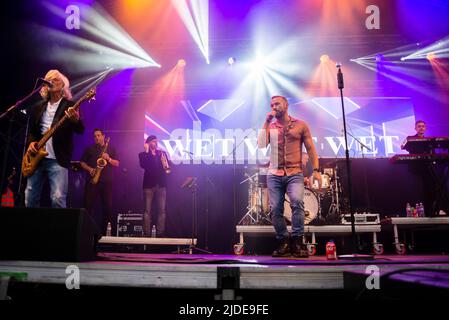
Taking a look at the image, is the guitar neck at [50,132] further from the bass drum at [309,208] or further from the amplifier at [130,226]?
the bass drum at [309,208]

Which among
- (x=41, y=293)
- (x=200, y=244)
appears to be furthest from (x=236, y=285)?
(x=200, y=244)

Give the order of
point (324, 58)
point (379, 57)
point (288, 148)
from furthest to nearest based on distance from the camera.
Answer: point (324, 58) < point (379, 57) < point (288, 148)

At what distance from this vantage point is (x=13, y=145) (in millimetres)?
7805

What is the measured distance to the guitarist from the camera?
12.5 ft

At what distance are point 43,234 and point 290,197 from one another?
2.81 meters

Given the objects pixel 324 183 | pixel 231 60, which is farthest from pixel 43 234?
pixel 231 60

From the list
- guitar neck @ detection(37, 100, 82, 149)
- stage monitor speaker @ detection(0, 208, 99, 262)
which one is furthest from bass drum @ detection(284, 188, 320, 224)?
stage monitor speaker @ detection(0, 208, 99, 262)

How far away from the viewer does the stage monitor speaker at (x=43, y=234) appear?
246 cm

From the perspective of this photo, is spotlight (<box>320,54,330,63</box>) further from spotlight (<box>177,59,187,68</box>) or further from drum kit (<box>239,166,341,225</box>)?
spotlight (<box>177,59,187,68</box>)

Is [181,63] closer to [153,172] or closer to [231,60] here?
[231,60]

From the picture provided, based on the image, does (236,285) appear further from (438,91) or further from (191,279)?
(438,91)

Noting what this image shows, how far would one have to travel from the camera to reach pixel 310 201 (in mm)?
7203

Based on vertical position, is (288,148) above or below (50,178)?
above

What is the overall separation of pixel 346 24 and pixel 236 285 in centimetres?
763
